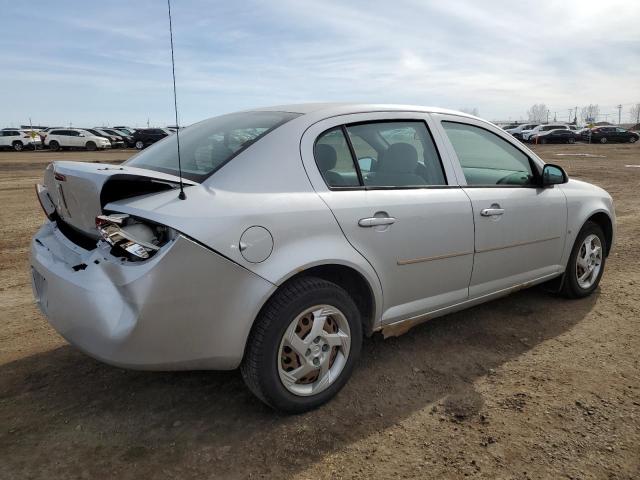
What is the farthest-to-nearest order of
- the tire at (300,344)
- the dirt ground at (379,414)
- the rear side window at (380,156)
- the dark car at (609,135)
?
the dark car at (609,135)
the rear side window at (380,156)
the tire at (300,344)
the dirt ground at (379,414)

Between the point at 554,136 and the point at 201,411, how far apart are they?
43.0m

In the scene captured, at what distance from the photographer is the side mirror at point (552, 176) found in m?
3.93

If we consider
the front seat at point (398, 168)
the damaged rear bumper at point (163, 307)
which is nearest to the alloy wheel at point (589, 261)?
the front seat at point (398, 168)

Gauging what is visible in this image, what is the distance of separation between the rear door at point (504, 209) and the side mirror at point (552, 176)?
5 centimetres

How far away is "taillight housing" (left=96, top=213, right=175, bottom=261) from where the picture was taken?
226 cm

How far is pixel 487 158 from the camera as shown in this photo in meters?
3.81

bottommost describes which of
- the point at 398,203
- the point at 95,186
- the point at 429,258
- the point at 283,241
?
the point at 429,258

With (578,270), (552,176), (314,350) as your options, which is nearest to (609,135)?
(578,270)

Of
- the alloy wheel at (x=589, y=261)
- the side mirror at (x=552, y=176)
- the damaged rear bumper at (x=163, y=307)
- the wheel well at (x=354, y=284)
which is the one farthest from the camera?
the alloy wheel at (x=589, y=261)

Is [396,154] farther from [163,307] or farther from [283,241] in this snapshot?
[163,307]

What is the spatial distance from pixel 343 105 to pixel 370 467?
2019 millimetres

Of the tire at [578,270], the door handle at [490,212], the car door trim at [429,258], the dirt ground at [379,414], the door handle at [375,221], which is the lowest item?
the dirt ground at [379,414]

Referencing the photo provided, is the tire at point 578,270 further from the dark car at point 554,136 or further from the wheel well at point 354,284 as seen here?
the dark car at point 554,136

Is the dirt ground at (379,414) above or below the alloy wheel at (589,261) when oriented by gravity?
below
